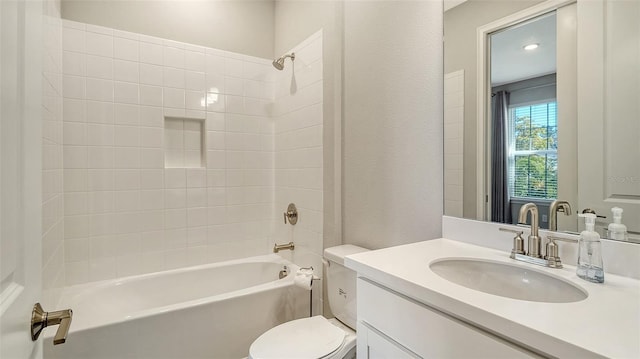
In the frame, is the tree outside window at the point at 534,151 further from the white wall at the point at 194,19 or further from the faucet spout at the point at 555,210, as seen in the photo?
the white wall at the point at 194,19

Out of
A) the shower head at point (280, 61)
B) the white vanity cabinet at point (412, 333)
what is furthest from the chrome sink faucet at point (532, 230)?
the shower head at point (280, 61)

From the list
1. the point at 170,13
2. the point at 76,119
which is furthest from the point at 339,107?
the point at 76,119

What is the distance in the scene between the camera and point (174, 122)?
7.43 feet

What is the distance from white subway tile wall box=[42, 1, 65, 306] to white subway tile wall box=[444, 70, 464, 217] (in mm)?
1773

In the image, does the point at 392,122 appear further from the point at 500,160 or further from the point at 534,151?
the point at 534,151

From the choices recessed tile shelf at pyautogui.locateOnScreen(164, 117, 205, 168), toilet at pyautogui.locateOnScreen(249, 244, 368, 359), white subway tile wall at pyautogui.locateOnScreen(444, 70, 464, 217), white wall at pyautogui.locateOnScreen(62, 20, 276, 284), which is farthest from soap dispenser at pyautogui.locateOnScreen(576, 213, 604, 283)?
recessed tile shelf at pyautogui.locateOnScreen(164, 117, 205, 168)

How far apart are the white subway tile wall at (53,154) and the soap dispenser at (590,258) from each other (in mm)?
1989

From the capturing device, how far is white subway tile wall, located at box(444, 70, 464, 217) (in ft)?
4.16

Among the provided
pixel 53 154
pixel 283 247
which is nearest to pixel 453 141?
pixel 283 247

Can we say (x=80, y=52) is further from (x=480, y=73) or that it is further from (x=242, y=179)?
(x=480, y=73)

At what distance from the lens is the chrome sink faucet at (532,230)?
959 millimetres

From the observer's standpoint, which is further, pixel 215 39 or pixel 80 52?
pixel 215 39

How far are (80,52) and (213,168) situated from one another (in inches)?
42.6

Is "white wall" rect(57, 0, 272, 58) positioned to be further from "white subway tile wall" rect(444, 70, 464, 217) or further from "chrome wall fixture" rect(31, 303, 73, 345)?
"chrome wall fixture" rect(31, 303, 73, 345)
